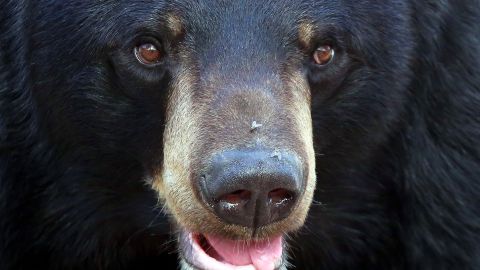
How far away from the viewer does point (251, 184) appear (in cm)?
430

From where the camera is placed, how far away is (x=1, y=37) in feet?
17.2

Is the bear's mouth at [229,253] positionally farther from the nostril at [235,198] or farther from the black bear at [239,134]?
the nostril at [235,198]

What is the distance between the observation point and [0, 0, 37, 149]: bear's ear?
16.9ft

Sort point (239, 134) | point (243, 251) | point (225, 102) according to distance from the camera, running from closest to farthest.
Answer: point (239, 134) → point (225, 102) → point (243, 251)

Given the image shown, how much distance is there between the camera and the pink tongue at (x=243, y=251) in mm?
4816

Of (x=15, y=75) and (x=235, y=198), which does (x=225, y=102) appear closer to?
(x=235, y=198)

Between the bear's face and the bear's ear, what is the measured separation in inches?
4.4

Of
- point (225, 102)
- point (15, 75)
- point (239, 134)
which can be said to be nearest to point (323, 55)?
point (225, 102)

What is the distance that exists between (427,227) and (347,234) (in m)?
0.37

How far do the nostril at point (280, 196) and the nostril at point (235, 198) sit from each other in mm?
85

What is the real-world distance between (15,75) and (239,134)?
1.32m

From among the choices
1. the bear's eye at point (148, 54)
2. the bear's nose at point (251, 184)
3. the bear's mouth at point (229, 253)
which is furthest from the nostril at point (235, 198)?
the bear's eye at point (148, 54)

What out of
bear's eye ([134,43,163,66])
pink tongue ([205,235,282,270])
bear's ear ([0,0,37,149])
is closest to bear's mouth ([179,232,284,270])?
pink tongue ([205,235,282,270])

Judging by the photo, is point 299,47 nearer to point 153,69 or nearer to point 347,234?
point 153,69
